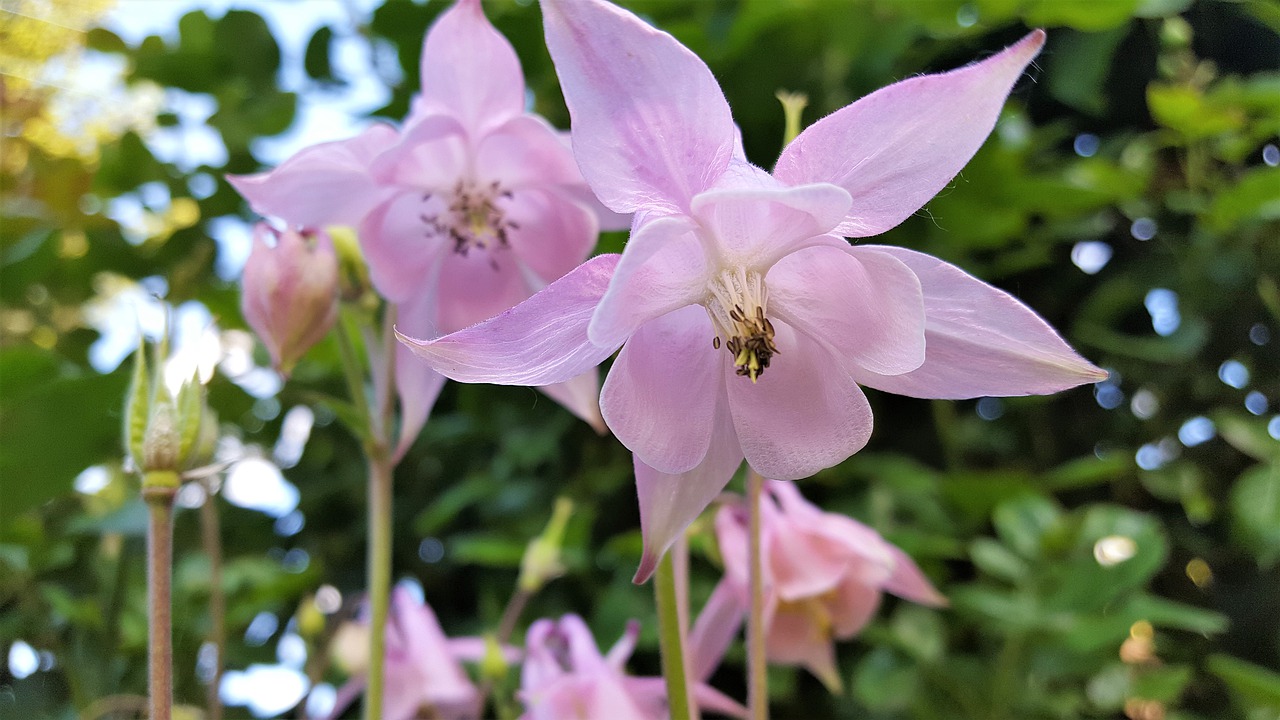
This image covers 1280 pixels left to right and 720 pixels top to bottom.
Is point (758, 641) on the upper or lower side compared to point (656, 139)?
lower

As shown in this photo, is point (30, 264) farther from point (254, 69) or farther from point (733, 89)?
point (733, 89)

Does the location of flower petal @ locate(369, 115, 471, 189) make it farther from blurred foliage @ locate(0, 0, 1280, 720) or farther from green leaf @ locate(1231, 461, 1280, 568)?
A: green leaf @ locate(1231, 461, 1280, 568)

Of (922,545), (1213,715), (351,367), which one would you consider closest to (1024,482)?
(922,545)

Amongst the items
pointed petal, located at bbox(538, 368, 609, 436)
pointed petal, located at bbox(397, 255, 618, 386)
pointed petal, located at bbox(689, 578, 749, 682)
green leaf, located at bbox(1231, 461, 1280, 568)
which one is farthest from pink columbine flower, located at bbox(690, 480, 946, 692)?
green leaf, located at bbox(1231, 461, 1280, 568)

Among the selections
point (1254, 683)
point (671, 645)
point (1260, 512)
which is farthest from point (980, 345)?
point (1260, 512)

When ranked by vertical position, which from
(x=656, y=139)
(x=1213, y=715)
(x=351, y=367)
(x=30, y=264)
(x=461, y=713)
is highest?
(x=656, y=139)

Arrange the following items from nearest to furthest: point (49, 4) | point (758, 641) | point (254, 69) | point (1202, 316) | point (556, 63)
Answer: point (556, 63) < point (758, 641) < point (49, 4) < point (1202, 316) < point (254, 69)

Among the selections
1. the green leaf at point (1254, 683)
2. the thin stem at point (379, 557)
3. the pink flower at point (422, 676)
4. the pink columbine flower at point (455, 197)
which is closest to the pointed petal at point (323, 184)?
the pink columbine flower at point (455, 197)
